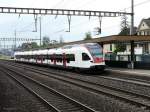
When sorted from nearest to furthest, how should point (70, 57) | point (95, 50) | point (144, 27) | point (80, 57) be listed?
point (95, 50), point (80, 57), point (70, 57), point (144, 27)

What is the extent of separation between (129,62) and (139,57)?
1.11m

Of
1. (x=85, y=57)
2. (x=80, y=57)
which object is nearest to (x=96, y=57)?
(x=85, y=57)

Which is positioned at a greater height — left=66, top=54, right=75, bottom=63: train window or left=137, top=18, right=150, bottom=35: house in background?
left=137, top=18, right=150, bottom=35: house in background

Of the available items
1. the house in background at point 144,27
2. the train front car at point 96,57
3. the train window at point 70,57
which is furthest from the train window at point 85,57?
the house in background at point 144,27

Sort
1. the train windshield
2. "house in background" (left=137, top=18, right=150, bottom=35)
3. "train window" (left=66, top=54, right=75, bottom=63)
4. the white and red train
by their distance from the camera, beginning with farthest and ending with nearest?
1. "house in background" (left=137, top=18, right=150, bottom=35)
2. "train window" (left=66, top=54, right=75, bottom=63)
3. the train windshield
4. the white and red train

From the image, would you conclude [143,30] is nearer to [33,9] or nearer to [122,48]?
[122,48]

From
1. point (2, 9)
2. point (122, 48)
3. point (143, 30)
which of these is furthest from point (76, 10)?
point (143, 30)

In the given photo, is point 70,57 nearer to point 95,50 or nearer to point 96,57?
point 95,50

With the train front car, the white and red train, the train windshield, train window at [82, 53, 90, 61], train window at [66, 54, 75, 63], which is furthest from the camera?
train window at [66, 54, 75, 63]

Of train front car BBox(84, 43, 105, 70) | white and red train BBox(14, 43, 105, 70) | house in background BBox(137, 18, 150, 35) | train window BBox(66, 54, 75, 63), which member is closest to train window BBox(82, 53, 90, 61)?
white and red train BBox(14, 43, 105, 70)

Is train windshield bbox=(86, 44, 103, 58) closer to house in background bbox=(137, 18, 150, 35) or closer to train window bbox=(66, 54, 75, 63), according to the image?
train window bbox=(66, 54, 75, 63)

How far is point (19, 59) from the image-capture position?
8144cm

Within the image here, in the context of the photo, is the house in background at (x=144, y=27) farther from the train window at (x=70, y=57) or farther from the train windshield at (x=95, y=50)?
the train windshield at (x=95, y=50)

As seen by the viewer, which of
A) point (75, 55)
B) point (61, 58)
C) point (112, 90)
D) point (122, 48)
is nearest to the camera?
point (112, 90)
